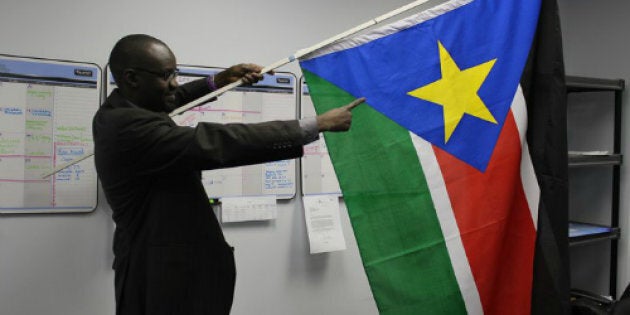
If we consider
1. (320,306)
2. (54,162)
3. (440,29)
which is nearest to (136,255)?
(54,162)

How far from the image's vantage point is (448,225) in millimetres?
1378

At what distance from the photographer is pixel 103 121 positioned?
123 centimetres

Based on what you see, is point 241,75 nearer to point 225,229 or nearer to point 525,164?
point 225,229

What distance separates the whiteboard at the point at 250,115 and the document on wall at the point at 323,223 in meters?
0.12

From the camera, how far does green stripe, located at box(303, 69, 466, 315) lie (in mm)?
1366

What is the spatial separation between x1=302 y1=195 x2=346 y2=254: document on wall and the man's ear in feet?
3.63

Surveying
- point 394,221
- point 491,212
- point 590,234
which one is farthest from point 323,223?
point 590,234

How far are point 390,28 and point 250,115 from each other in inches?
34.6

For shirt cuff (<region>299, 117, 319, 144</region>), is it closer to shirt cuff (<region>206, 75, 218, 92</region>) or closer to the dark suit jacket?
the dark suit jacket

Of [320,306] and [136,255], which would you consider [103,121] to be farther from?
[320,306]

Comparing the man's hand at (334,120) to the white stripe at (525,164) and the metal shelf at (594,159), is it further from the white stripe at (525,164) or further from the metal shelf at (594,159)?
the metal shelf at (594,159)

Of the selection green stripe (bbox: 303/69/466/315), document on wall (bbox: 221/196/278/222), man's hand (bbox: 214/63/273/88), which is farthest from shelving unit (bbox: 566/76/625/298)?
man's hand (bbox: 214/63/273/88)

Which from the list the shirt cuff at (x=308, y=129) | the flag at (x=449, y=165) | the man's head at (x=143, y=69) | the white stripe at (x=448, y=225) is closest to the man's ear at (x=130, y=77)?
the man's head at (x=143, y=69)

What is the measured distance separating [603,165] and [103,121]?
245 cm
